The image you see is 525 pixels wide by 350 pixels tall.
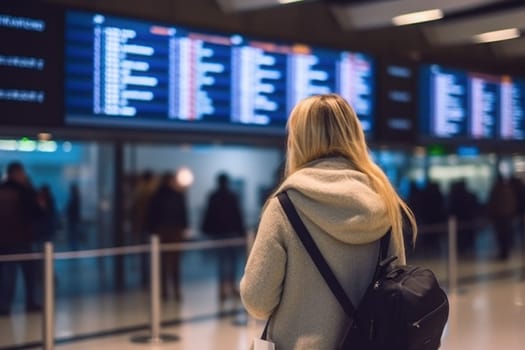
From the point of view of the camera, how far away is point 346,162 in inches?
86.6

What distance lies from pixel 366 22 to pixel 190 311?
170 inches

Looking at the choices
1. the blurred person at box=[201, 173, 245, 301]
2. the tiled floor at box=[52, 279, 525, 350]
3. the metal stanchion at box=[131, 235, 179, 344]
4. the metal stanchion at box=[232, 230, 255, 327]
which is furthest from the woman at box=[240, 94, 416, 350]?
the blurred person at box=[201, 173, 245, 301]

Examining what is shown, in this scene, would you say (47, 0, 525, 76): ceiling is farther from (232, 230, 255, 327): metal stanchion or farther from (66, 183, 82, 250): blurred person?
(66, 183, 82, 250): blurred person

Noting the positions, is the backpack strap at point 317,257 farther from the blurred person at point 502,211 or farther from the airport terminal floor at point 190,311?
the blurred person at point 502,211

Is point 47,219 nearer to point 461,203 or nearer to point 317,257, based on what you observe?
point 461,203

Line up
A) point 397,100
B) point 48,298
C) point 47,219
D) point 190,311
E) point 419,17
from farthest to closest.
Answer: point 397,100 < point 47,219 < point 419,17 < point 190,311 < point 48,298

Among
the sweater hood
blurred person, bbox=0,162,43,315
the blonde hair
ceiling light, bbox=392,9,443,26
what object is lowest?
blurred person, bbox=0,162,43,315

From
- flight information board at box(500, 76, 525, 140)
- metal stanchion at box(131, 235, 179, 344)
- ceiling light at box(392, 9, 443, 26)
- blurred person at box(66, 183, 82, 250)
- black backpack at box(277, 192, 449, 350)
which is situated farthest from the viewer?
flight information board at box(500, 76, 525, 140)

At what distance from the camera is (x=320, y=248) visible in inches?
82.9


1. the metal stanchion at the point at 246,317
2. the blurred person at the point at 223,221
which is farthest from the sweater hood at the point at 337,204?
the blurred person at the point at 223,221

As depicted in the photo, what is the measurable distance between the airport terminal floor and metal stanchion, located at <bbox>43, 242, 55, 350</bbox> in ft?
0.94

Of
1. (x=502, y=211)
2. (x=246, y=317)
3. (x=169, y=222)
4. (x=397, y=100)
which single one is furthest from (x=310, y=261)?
(x=502, y=211)

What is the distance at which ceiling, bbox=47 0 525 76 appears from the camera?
877 centimetres

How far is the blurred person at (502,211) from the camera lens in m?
13.5
